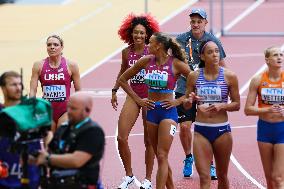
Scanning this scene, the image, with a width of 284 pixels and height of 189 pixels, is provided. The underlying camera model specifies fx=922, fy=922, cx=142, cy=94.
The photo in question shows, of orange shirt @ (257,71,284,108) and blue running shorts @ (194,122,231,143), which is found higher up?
Answer: orange shirt @ (257,71,284,108)

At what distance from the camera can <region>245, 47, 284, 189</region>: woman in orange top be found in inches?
405

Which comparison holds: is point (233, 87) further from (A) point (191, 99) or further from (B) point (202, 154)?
(B) point (202, 154)

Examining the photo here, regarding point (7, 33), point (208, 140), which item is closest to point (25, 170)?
point (208, 140)

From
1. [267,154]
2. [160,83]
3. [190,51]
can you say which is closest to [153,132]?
[160,83]

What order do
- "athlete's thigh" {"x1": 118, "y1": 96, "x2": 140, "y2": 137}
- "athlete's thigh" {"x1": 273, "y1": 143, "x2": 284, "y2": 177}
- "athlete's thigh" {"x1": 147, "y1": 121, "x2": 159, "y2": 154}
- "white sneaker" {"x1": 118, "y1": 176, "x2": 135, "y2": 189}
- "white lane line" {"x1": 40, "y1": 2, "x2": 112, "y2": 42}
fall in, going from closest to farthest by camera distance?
1. "athlete's thigh" {"x1": 273, "y1": 143, "x2": 284, "y2": 177}
2. "athlete's thigh" {"x1": 147, "y1": 121, "x2": 159, "y2": 154}
3. "athlete's thigh" {"x1": 118, "y1": 96, "x2": 140, "y2": 137}
4. "white sneaker" {"x1": 118, "y1": 176, "x2": 135, "y2": 189}
5. "white lane line" {"x1": 40, "y1": 2, "x2": 112, "y2": 42}

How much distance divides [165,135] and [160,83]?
0.64 meters

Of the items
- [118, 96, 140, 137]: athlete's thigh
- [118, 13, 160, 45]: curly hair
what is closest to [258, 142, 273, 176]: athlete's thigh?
[118, 96, 140, 137]: athlete's thigh

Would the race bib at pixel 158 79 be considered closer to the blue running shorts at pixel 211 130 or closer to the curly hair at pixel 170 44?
the curly hair at pixel 170 44

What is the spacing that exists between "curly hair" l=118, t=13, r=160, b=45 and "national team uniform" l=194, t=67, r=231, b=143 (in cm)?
200

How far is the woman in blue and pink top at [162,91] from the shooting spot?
36.7 ft

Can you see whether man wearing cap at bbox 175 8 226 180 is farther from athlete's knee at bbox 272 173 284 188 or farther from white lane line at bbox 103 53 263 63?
white lane line at bbox 103 53 263 63

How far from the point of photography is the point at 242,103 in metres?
18.9

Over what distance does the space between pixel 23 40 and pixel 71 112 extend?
19571mm

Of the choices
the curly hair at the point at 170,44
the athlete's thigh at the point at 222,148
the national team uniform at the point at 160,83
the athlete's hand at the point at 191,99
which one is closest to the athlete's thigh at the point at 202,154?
the athlete's thigh at the point at 222,148
